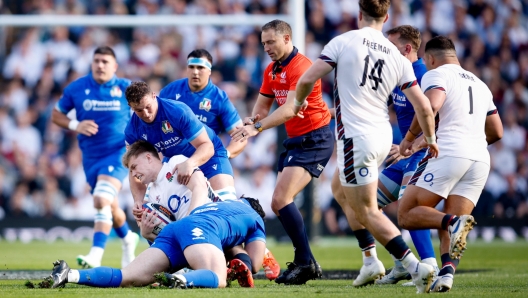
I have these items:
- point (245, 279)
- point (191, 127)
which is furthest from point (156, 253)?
point (191, 127)

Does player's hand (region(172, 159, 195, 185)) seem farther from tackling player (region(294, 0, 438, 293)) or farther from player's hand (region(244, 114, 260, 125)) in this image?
tackling player (region(294, 0, 438, 293))

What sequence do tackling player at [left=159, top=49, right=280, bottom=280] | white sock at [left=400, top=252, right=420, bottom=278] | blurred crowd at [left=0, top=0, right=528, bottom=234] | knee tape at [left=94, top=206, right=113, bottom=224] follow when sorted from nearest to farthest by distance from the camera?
white sock at [left=400, top=252, right=420, bottom=278] → tackling player at [left=159, top=49, right=280, bottom=280] → knee tape at [left=94, top=206, right=113, bottom=224] → blurred crowd at [left=0, top=0, right=528, bottom=234]

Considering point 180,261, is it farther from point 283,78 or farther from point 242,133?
point 283,78

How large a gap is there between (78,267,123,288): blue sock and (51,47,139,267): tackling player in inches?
171

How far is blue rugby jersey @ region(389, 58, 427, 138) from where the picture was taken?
7.93 metres

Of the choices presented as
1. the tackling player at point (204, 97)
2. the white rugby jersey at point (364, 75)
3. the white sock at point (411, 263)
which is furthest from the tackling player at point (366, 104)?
the tackling player at point (204, 97)

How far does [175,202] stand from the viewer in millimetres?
7141

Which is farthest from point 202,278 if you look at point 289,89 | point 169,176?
point 289,89

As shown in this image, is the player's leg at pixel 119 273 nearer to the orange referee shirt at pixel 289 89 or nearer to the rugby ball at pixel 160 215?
the rugby ball at pixel 160 215

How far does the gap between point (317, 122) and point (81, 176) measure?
10009mm

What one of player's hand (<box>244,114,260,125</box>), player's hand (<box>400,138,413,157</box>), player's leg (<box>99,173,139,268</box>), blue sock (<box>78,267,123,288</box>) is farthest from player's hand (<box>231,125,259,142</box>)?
player's leg (<box>99,173,139,268</box>)

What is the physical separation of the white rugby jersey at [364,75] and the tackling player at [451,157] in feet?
1.86

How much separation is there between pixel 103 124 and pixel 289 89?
3.90 m

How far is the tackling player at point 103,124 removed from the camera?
34.8 feet
